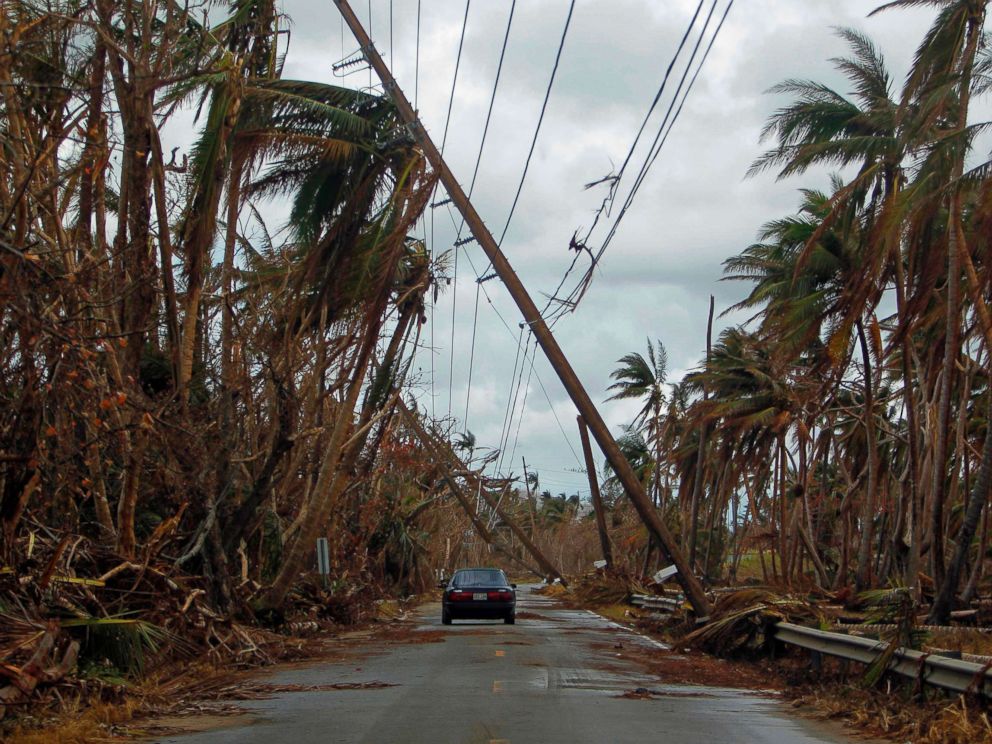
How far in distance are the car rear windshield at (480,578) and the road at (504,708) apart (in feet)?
34.0

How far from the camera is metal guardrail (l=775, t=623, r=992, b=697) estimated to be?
31.8 ft

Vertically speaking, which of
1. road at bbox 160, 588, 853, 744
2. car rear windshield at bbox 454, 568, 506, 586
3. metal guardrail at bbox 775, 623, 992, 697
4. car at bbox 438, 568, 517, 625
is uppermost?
car rear windshield at bbox 454, 568, 506, 586

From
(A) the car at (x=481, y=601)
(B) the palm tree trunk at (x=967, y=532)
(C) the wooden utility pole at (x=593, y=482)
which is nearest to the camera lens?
(B) the palm tree trunk at (x=967, y=532)

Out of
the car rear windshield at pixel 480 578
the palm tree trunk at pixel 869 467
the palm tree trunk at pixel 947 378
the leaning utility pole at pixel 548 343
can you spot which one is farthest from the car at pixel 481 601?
the palm tree trunk at pixel 947 378

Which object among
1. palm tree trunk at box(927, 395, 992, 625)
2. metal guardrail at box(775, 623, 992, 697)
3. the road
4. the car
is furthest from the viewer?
the car

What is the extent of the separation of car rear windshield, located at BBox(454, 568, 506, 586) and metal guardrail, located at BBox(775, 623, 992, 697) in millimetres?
14470

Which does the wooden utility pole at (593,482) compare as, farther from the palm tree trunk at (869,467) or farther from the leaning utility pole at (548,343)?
the leaning utility pole at (548,343)

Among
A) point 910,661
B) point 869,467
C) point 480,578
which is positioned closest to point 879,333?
point 869,467

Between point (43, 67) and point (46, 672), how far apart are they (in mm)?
7146

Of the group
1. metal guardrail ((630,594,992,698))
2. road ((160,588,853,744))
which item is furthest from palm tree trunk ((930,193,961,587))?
road ((160,588,853,744))

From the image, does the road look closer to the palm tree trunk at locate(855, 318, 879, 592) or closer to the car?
the car

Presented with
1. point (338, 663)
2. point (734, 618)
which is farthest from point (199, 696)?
point (734, 618)

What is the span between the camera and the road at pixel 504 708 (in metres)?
9.88

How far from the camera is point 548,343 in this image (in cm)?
2205
